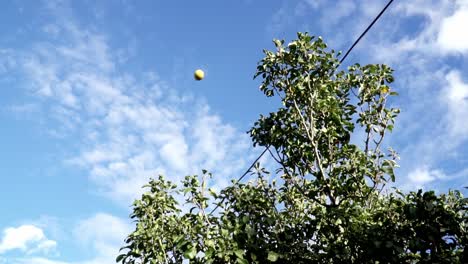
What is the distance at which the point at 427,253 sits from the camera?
500 cm

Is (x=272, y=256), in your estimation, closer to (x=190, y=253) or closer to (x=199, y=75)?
(x=190, y=253)

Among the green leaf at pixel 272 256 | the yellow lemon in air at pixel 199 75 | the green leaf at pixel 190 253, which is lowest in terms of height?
the green leaf at pixel 272 256

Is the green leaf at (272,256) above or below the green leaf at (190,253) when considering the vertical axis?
below

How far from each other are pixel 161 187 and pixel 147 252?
111cm

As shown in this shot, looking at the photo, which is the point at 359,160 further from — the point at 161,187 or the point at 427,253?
the point at 161,187

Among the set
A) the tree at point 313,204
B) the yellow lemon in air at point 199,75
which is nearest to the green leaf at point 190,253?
the tree at point 313,204

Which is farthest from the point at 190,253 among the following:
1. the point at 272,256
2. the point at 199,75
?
the point at 199,75

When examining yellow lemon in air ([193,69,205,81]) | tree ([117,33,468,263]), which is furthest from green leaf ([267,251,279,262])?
yellow lemon in air ([193,69,205,81])

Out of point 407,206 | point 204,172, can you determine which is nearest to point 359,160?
point 407,206

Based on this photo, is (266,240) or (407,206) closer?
(407,206)

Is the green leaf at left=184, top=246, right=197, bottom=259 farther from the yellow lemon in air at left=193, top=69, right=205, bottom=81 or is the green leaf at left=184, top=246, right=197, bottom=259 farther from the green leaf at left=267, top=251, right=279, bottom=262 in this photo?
the yellow lemon in air at left=193, top=69, right=205, bottom=81

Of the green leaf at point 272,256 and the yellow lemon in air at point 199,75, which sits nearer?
the green leaf at point 272,256

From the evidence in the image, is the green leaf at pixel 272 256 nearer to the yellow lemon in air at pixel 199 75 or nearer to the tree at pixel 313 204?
the tree at pixel 313 204

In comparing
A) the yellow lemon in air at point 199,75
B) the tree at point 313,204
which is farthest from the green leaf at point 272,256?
the yellow lemon in air at point 199,75
